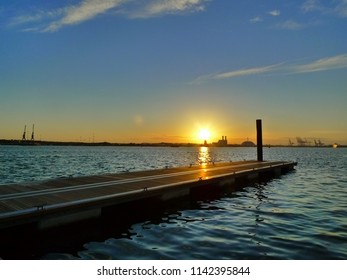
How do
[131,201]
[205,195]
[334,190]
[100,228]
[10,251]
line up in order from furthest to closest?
[334,190]
[205,195]
[131,201]
[100,228]
[10,251]

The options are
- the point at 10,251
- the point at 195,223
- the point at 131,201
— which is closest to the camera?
the point at 10,251

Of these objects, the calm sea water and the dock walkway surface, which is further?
the dock walkway surface

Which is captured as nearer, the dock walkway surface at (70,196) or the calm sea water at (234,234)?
the calm sea water at (234,234)

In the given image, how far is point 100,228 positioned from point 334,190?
578 inches

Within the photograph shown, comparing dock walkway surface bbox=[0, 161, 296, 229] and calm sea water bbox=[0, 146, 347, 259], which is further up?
dock walkway surface bbox=[0, 161, 296, 229]

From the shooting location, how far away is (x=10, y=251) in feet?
23.0

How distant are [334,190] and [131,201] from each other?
13194 millimetres

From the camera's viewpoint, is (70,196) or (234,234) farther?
(70,196)

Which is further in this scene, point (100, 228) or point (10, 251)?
point (100, 228)

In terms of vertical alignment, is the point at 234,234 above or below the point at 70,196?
below

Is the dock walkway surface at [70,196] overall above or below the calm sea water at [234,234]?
above

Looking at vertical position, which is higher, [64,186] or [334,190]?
[64,186]
